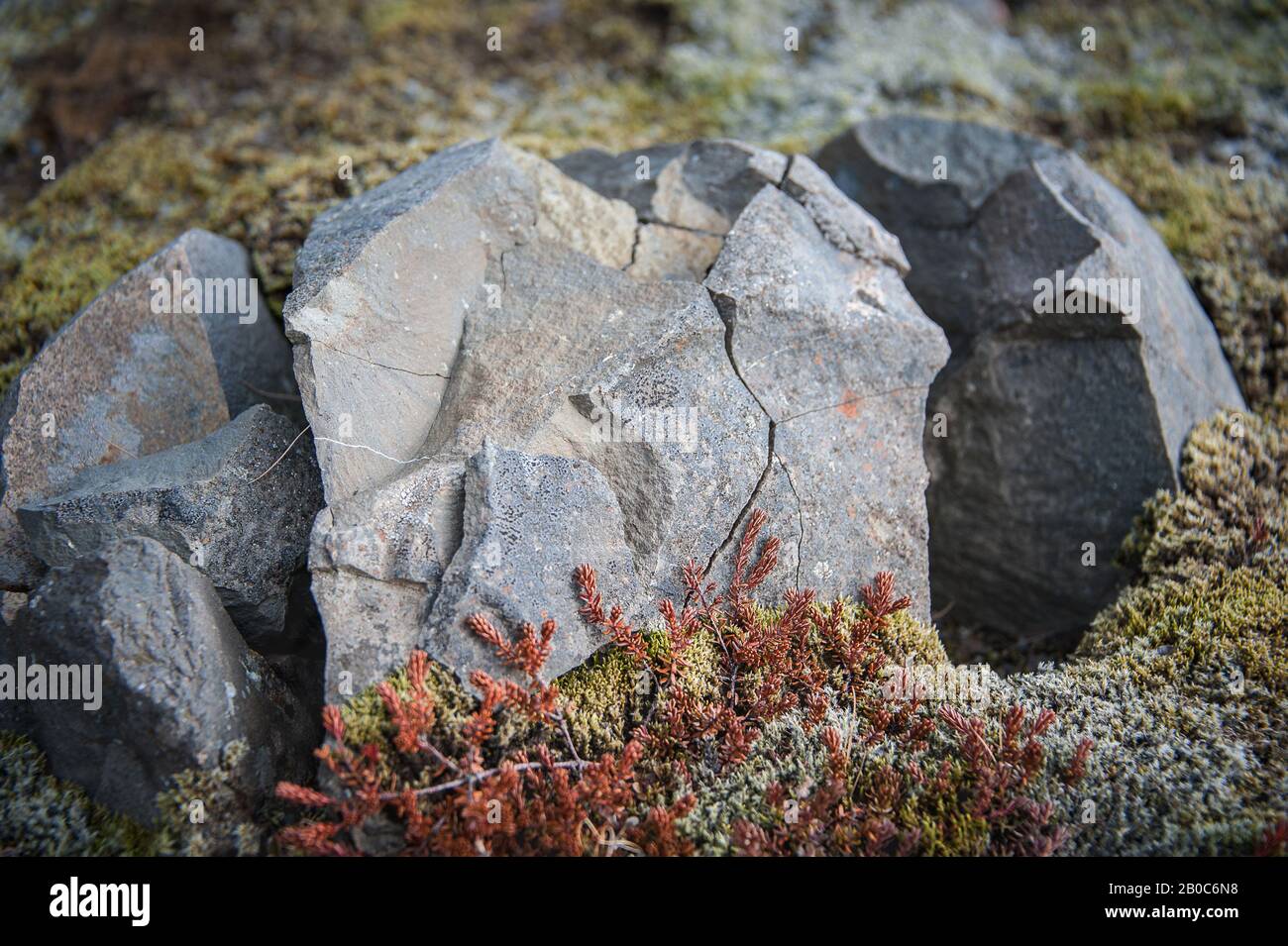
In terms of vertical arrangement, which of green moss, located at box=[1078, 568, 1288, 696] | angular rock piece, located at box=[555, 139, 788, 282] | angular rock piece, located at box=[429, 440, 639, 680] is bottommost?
green moss, located at box=[1078, 568, 1288, 696]

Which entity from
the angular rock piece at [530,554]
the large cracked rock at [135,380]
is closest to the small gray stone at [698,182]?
the angular rock piece at [530,554]

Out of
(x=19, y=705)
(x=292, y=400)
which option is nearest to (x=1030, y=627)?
(x=292, y=400)

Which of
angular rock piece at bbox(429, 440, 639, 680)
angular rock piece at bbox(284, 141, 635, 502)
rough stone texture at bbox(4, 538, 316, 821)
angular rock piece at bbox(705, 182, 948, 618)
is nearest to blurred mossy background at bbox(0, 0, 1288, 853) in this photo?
angular rock piece at bbox(705, 182, 948, 618)

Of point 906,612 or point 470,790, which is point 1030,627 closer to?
point 906,612

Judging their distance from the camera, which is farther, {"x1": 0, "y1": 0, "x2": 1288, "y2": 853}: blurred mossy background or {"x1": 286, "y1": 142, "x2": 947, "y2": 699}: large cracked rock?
{"x1": 0, "y1": 0, "x2": 1288, "y2": 853}: blurred mossy background

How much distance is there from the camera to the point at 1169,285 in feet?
21.5

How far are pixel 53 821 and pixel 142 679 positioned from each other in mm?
867

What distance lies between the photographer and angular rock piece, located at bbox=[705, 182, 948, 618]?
503 cm

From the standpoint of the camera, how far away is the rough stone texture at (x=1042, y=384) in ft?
19.6

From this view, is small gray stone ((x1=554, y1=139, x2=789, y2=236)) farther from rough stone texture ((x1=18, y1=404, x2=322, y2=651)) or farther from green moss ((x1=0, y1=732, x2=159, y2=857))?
green moss ((x1=0, y1=732, x2=159, y2=857))

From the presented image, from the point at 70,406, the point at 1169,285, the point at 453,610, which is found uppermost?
the point at 1169,285

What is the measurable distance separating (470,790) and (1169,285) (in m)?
5.96

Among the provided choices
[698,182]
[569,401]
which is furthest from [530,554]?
[698,182]

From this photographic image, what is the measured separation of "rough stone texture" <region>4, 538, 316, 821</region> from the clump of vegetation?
0.51 m
